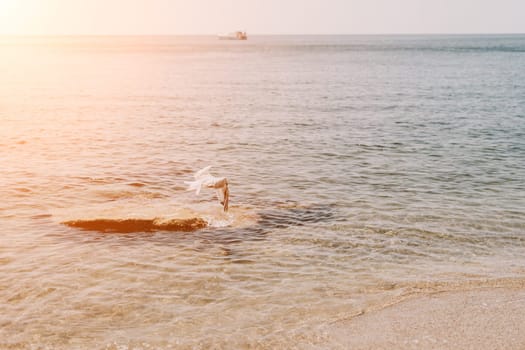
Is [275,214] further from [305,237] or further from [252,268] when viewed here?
[252,268]

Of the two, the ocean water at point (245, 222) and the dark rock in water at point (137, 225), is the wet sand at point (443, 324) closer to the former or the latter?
the ocean water at point (245, 222)

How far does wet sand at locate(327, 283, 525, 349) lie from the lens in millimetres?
8531

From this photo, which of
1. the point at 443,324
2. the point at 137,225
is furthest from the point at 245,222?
the point at 443,324

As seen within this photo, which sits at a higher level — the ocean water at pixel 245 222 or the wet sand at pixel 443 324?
the wet sand at pixel 443 324

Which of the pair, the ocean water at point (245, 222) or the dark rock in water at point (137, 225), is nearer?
the ocean water at point (245, 222)

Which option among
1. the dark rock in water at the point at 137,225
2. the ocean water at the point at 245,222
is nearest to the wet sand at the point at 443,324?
the ocean water at the point at 245,222

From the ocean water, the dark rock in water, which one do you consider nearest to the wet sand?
the ocean water

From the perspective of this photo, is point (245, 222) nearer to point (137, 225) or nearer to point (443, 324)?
point (137, 225)

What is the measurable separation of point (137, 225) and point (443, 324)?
8.01 metres

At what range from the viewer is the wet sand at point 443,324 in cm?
853

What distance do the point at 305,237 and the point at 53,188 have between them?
8.82 metres

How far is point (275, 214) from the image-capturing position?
1606cm

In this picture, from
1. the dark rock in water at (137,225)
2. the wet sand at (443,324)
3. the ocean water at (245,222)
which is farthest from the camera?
the dark rock in water at (137,225)

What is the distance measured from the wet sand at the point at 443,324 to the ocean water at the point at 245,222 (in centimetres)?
39
